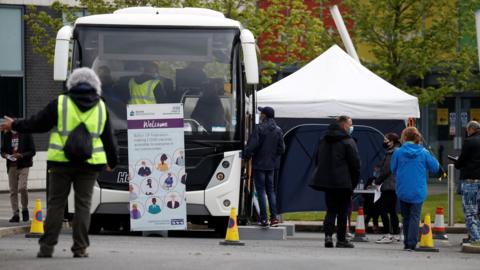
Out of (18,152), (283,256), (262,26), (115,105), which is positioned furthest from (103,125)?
(262,26)

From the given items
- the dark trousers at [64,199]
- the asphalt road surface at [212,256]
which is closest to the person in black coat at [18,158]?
the asphalt road surface at [212,256]

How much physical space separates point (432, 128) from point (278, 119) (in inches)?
749

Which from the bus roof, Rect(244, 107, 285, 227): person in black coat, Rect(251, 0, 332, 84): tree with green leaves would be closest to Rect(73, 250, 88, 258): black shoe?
Rect(244, 107, 285, 227): person in black coat

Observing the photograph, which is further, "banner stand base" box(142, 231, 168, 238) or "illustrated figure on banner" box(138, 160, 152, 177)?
"banner stand base" box(142, 231, 168, 238)

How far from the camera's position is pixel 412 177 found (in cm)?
1589

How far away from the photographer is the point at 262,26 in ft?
99.7

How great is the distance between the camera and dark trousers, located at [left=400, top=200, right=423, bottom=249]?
1595 cm

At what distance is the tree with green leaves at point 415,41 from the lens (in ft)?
104

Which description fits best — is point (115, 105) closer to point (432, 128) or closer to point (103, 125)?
point (103, 125)

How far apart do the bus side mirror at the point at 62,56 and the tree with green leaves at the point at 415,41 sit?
1536 cm

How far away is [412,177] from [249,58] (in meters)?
2.93

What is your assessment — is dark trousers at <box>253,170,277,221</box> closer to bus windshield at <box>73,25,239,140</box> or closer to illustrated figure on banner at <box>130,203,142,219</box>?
bus windshield at <box>73,25,239,140</box>

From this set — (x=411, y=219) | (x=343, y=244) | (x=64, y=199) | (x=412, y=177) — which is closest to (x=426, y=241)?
(x=411, y=219)

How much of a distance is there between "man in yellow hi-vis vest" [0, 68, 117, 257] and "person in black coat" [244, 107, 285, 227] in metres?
6.37
